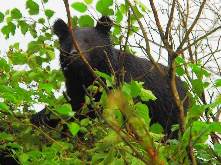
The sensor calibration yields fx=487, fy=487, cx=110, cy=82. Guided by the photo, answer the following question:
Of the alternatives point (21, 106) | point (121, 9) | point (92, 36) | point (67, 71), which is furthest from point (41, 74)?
point (92, 36)

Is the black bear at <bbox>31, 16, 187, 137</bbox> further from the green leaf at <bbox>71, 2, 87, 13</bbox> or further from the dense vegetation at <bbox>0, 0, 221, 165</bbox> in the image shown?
the green leaf at <bbox>71, 2, 87, 13</bbox>

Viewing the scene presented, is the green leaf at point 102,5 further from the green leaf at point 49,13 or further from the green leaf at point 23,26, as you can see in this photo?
the green leaf at point 23,26

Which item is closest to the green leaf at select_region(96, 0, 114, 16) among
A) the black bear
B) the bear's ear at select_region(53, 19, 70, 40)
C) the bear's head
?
the black bear

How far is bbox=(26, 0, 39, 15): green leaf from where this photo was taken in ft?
14.7

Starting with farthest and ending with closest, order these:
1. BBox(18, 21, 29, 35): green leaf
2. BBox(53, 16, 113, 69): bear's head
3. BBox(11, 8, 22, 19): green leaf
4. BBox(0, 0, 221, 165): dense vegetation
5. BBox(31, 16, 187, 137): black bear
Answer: BBox(53, 16, 113, 69): bear's head
BBox(31, 16, 187, 137): black bear
BBox(18, 21, 29, 35): green leaf
BBox(11, 8, 22, 19): green leaf
BBox(0, 0, 221, 165): dense vegetation

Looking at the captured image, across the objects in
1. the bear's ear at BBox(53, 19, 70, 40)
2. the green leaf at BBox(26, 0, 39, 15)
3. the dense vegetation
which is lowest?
Result: the dense vegetation

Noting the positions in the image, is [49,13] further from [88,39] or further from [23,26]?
[88,39]

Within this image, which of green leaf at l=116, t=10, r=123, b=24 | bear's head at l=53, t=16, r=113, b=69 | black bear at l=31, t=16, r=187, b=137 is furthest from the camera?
bear's head at l=53, t=16, r=113, b=69

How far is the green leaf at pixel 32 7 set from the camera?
4.49 m

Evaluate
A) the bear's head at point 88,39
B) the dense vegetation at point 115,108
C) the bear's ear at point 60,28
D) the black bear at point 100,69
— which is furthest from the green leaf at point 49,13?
the bear's ear at point 60,28

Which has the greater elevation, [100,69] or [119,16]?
[119,16]

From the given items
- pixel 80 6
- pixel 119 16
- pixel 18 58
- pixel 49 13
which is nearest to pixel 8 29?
pixel 18 58

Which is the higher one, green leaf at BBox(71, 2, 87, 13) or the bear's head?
the bear's head

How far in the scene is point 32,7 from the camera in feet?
14.9
